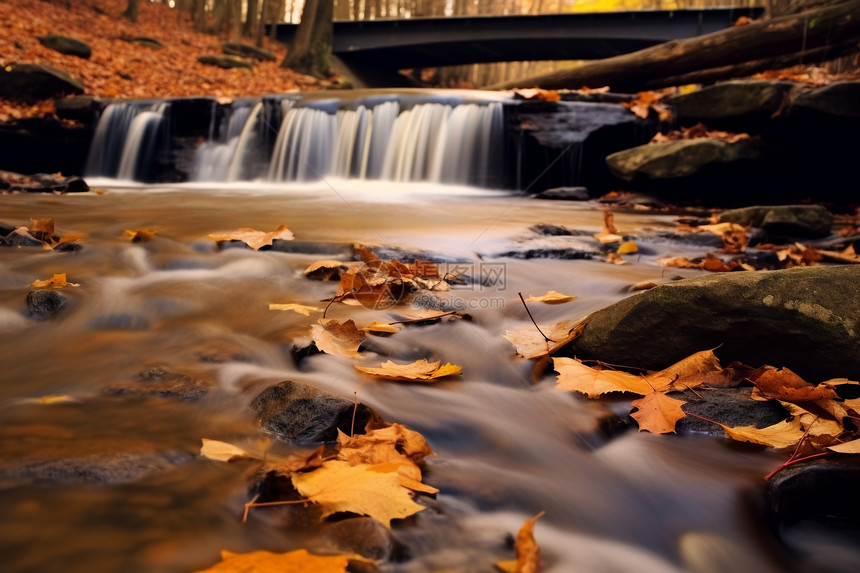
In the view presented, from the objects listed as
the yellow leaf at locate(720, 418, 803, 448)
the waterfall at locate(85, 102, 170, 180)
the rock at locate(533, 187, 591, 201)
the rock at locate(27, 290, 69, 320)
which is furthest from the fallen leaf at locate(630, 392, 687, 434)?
the waterfall at locate(85, 102, 170, 180)

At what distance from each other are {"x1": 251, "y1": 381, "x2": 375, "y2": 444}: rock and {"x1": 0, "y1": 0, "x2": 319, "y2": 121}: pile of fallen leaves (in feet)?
36.2

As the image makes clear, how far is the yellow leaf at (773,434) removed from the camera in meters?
1.49

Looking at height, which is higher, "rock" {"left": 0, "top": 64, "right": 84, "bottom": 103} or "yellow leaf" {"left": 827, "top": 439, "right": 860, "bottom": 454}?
"rock" {"left": 0, "top": 64, "right": 84, "bottom": 103}

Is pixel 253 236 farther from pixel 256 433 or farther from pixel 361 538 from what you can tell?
pixel 361 538

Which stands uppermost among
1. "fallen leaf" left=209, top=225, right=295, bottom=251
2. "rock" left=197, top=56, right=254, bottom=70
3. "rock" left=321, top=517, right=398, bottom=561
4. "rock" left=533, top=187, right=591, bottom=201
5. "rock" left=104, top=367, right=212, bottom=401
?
"rock" left=197, top=56, right=254, bottom=70

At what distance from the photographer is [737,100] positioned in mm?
7551

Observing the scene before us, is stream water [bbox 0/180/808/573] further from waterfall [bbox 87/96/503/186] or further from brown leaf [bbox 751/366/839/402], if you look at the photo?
waterfall [bbox 87/96/503/186]

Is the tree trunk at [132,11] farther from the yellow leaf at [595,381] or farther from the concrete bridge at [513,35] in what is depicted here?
the yellow leaf at [595,381]

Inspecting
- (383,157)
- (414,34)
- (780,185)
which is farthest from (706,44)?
(414,34)

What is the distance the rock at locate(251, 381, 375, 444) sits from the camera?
Result: 4.73 ft

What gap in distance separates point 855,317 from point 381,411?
146cm

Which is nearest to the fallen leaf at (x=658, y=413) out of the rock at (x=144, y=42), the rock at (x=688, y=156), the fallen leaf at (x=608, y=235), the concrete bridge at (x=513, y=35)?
the fallen leaf at (x=608, y=235)

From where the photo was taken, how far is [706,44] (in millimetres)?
9445

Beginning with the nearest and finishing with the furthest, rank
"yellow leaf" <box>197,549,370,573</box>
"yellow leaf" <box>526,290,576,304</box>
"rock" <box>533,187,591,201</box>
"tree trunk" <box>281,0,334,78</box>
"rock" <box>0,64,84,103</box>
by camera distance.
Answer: "yellow leaf" <box>197,549,370,573</box> < "yellow leaf" <box>526,290,576,304</box> < "rock" <box>533,187,591,201</box> < "rock" <box>0,64,84,103</box> < "tree trunk" <box>281,0,334,78</box>
